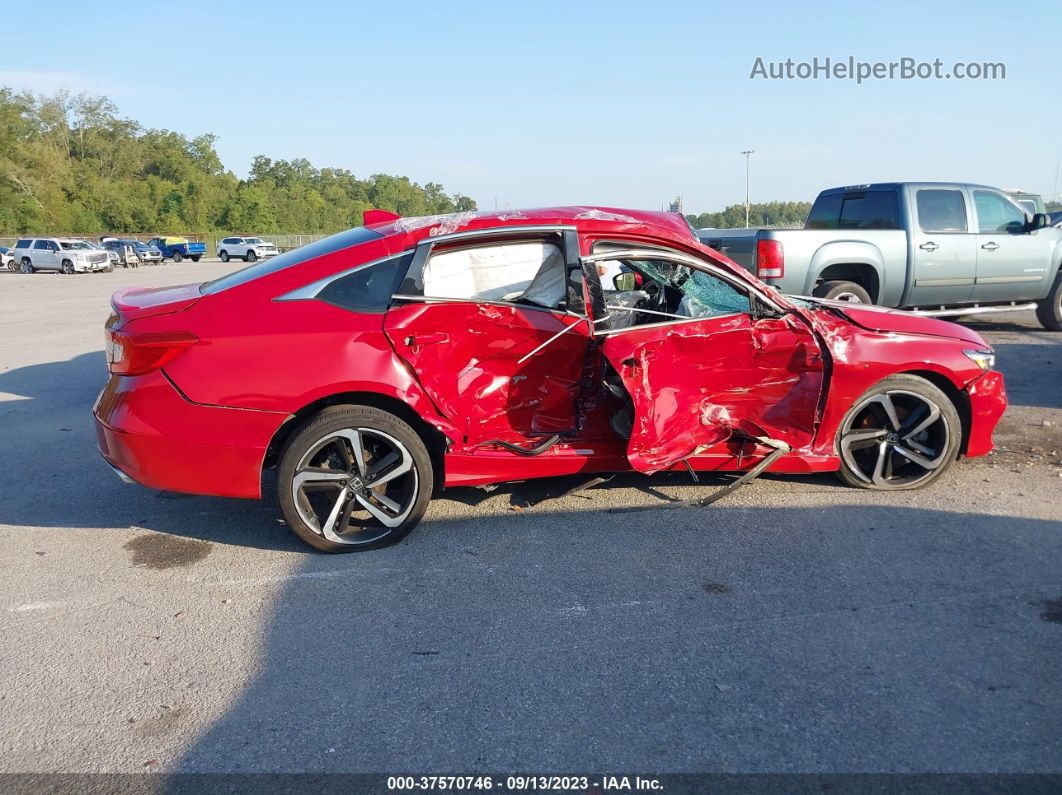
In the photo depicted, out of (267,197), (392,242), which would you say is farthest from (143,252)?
(392,242)

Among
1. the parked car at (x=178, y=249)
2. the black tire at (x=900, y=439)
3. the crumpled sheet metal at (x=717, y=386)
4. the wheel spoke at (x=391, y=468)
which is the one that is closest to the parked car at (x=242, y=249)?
the parked car at (x=178, y=249)

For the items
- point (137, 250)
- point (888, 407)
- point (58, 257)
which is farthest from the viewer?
point (137, 250)

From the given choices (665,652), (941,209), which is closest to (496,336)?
(665,652)

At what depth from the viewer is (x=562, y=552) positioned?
173 inches

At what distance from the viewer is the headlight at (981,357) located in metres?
5.16

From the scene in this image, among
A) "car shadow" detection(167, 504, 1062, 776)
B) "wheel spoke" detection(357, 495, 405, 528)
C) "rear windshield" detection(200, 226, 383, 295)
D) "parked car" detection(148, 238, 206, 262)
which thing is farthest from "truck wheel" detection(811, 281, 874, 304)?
"parked car" detection(148, 238, 206, 262)

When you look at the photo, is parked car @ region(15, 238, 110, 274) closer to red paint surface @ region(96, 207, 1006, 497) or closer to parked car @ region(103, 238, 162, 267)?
parked car @ region(103, 238, 162, 267)

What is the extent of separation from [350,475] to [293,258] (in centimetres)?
131

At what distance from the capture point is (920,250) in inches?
401

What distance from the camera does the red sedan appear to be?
4.29m

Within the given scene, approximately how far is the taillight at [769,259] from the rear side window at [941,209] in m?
2.31

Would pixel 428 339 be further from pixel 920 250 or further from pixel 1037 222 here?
pixel 1037 222

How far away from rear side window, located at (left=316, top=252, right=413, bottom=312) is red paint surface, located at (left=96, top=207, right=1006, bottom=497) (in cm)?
6

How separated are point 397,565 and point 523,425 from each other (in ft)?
3.53
